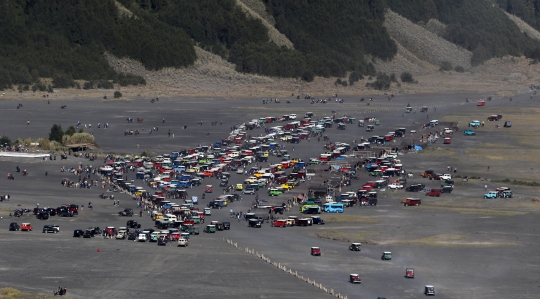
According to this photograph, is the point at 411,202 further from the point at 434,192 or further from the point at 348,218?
the point at 348,218

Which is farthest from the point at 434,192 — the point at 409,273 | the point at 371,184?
the point at 409,273

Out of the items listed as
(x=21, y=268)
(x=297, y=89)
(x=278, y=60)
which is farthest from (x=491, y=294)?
(x=278, y=60)

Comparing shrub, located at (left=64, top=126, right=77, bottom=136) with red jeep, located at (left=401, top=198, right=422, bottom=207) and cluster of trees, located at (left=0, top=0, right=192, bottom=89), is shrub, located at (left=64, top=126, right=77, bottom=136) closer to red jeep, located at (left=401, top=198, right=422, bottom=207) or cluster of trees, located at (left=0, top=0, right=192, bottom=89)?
red jeep, located at (left=401, top=198, right=422, bottom=207)

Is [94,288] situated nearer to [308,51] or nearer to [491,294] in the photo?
[491,294]

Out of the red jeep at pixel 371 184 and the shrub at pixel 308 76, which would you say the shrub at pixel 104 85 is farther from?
the red jeep at pixel 371 184

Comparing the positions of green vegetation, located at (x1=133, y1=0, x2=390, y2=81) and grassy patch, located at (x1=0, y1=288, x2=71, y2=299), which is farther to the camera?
green vegetation, located at (x1=133, y1=0, x2=390, y2=81)

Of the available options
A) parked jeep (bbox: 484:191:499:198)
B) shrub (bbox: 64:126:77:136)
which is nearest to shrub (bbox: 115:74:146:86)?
shrub (bbox: 64:126:77:136)
